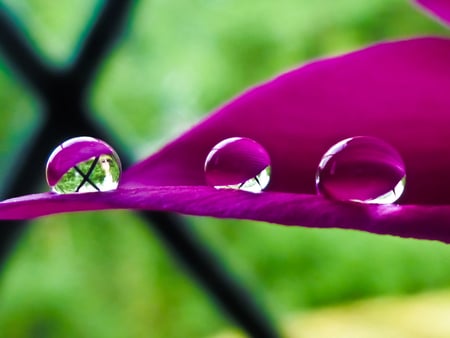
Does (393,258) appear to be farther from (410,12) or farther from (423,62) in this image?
(423,62)

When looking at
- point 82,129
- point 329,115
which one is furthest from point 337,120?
point 82,129

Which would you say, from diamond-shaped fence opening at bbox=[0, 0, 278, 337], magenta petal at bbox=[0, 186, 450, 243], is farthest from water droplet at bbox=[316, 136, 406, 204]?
diamond-shaped fence opening at bbox=[0, 0, 278, 337]

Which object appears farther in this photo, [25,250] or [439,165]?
[25,250]

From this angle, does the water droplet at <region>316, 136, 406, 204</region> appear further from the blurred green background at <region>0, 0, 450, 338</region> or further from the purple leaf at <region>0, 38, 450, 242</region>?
the blurred green background at <region>0, 0, 450, 338</region>

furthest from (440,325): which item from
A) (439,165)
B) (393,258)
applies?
(439,165)

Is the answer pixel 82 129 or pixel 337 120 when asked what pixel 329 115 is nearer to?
pixel 337 120

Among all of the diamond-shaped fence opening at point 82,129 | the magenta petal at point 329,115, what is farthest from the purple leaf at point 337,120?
the diamond-shaped fence opening at point 82,129

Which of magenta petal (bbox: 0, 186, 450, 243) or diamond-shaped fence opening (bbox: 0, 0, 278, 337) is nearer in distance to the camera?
magenta petal (bbox: 0, 186, 450, 243)
